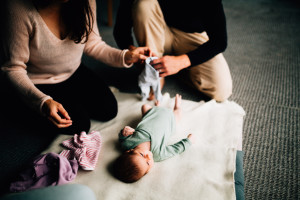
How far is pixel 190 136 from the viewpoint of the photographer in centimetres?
99

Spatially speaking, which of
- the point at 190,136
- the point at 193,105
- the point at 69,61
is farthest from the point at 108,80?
the point at 190,136

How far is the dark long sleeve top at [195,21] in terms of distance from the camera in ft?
3.40

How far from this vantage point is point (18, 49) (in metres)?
0.82

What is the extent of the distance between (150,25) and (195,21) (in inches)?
9.8

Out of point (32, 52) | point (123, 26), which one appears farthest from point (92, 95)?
point (123, 26)

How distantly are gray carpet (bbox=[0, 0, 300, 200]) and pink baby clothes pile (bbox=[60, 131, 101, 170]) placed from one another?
0.18m

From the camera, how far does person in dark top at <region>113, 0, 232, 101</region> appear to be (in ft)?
3.58

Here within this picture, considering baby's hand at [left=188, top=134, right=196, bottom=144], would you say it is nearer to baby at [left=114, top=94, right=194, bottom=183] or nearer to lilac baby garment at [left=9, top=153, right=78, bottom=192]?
baby at [left=114, top=94, right=194, bottom=183]

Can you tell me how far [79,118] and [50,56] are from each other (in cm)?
30

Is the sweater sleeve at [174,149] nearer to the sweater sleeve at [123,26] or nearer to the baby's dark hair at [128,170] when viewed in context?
the baby's dark hair at [128,170]

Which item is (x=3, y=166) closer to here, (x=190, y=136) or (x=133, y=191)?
(x=133, y=191)

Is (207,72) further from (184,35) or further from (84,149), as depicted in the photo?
(84,149)

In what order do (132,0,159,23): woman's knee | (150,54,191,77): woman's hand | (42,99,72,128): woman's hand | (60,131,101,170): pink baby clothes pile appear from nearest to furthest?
1. (42,99,72,128): woman's hand
2. (60,131,101,170): pink baby clothes pile
3. (150,54,191,77): woman's hand
4. (132,0,159,23): woman's knee

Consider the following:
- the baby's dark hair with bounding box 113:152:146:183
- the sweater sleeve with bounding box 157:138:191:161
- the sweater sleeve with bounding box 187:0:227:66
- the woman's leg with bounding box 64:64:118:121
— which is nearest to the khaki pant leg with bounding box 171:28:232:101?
the sweater sleeve with bounding box 187:0:227:66
